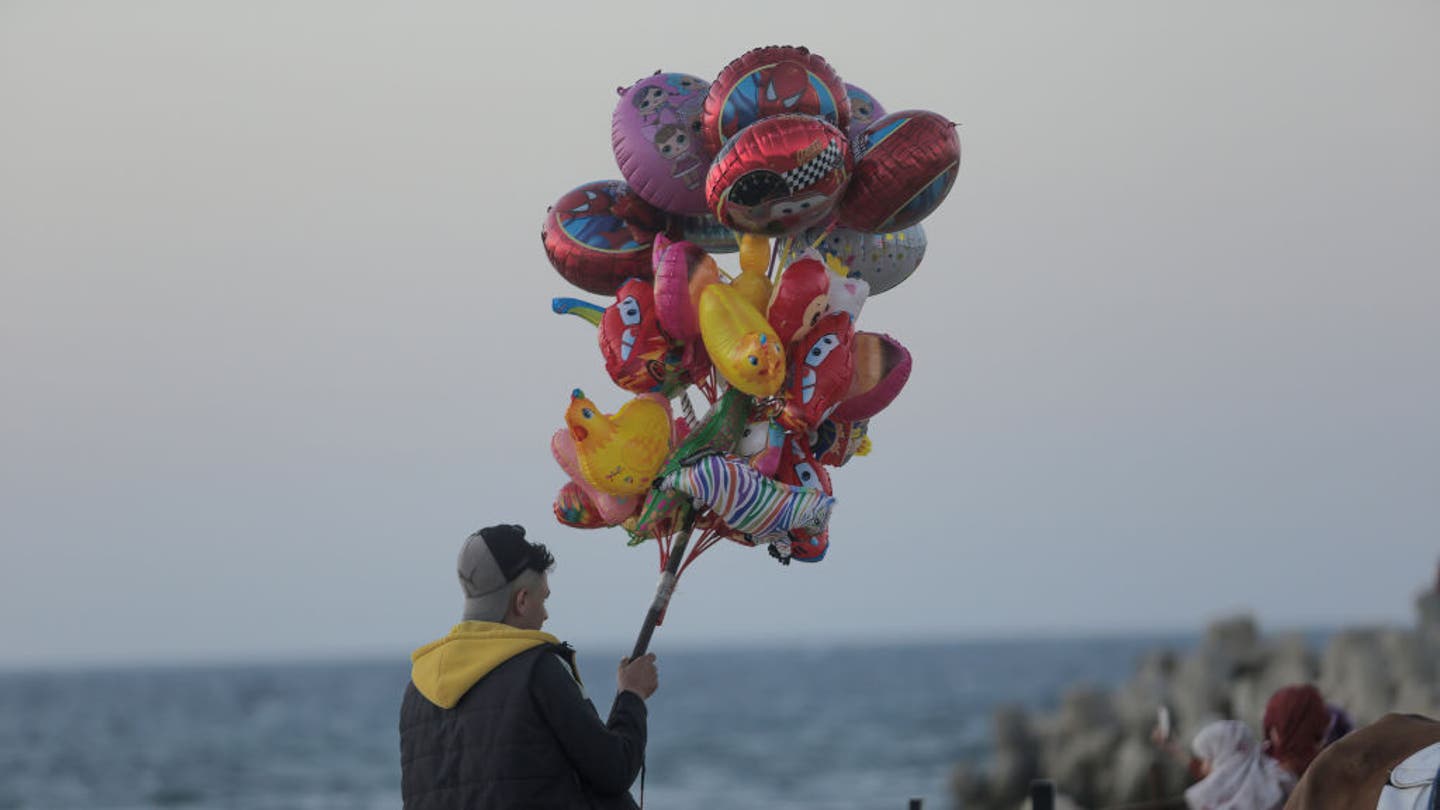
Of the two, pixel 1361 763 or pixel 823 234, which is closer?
pixel 1361 763

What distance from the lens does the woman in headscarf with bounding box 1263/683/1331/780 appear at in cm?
527

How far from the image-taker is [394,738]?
130 ft

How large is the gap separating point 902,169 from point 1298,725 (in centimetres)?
225

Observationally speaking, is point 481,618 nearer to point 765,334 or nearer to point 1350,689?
point 765,334

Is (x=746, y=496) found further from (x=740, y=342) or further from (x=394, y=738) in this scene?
(x=394, y=738)

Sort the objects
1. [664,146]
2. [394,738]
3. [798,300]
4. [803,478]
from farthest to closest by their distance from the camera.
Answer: [394,738] → [664,146] → [803,478] → [798,300]

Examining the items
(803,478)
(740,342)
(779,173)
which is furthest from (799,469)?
(779,173)

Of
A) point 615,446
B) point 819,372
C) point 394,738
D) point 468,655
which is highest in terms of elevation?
point 819,372

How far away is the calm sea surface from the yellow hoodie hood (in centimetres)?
1201

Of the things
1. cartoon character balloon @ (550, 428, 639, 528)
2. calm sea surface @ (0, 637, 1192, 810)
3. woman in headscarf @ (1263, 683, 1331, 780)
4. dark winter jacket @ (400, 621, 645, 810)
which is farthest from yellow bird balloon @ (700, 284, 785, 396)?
calm sea surface @ (0, 637, 1192, 810)

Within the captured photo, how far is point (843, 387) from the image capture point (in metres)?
4.37

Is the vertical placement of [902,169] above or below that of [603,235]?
above

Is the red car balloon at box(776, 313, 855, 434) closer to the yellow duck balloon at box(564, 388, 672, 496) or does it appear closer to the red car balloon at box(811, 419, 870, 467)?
the red car balloon at box(811, 419, 870, 467)

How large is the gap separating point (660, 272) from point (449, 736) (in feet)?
4.36
